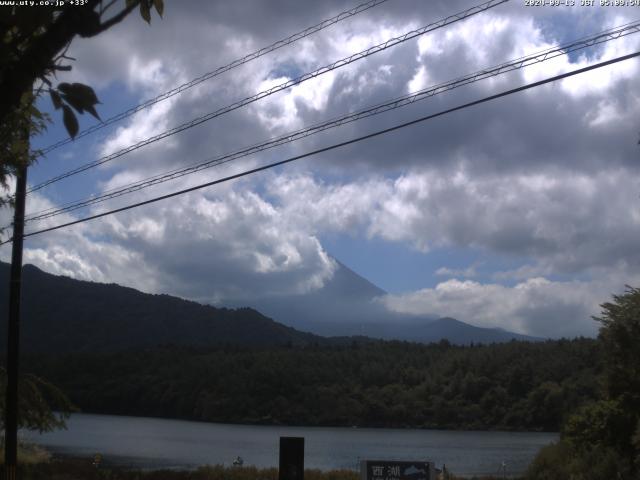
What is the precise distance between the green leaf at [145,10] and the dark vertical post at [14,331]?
1584 cm

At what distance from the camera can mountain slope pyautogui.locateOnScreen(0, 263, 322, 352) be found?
150125mm

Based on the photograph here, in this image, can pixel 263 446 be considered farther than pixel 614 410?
Yes

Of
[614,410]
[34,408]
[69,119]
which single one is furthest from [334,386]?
[69,119]

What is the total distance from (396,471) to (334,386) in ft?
273

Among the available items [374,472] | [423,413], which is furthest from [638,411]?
[423,413]

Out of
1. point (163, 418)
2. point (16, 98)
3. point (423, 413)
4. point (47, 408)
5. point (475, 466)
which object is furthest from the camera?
point (163, 418)

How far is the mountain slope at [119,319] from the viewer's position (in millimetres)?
150125

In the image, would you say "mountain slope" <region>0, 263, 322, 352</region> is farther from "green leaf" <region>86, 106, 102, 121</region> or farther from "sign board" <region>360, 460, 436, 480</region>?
"green leaf" <region>86, 106, 102, 121</region>

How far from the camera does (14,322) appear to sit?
20.3 m

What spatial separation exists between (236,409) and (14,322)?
77.4 metres

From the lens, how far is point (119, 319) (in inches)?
6575

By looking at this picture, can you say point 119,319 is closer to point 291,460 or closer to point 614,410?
point 614,410

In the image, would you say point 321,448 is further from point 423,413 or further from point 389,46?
point 389,46

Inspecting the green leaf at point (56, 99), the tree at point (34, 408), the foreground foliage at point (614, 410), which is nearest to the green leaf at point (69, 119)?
the green leaf at point (56, 99)
